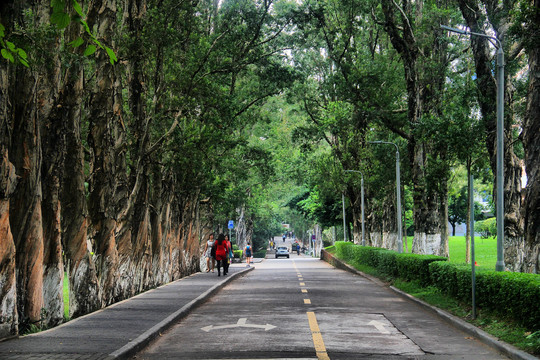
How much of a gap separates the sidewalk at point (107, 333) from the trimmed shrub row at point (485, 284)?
6.03m

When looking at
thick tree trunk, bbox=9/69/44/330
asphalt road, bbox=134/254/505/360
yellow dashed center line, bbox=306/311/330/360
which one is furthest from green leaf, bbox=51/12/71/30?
thick tree trunk, bbox=9/69/44/330

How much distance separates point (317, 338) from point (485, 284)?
4028mm

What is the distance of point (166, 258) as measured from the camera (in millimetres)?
→ 26062

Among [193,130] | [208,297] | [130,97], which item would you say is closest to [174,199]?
[193,130]

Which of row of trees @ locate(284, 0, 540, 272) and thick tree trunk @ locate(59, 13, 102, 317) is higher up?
row of trees @ locate(284, 0, 540, 272)

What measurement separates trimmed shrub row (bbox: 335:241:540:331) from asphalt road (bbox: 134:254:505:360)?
2.67 feet

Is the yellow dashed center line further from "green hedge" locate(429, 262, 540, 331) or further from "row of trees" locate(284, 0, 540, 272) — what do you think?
"row of trees" locate(284, 0, 540, 272)

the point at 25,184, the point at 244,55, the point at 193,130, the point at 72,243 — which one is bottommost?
the point at 72,243

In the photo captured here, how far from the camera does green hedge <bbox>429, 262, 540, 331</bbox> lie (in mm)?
10684

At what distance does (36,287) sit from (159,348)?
9.60 feet

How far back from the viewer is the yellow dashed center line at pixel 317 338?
31.7ft

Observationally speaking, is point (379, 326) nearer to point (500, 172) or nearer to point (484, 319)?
point (484, 319)

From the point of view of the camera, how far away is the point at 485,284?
527 inches

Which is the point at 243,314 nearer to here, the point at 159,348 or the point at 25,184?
the point at 159,348
